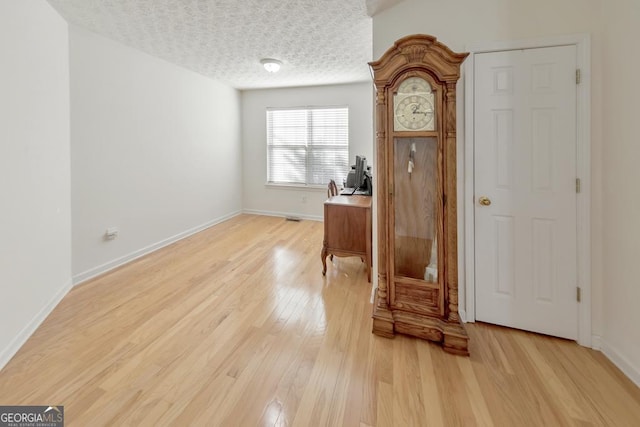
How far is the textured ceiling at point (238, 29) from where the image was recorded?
99.3 inches

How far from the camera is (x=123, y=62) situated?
11.1 feet

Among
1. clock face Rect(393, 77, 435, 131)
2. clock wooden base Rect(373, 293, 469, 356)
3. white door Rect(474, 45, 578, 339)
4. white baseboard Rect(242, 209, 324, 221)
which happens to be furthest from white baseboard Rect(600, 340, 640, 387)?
white baseboard Rect(242, 209, 324, 221)

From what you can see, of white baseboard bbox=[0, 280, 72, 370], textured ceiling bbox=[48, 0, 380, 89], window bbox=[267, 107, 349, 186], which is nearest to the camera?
white baseboard bbox=[0, 280, 72, 370]

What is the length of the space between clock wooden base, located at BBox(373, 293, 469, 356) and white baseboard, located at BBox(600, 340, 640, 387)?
81 centimetres

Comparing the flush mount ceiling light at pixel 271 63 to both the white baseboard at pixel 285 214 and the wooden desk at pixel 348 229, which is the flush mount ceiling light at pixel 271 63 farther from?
the white baseboard at pixel 285 214

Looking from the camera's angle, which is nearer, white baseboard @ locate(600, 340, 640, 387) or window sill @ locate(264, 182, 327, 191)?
white baseboard @ locate(600, 340, 640, 387)

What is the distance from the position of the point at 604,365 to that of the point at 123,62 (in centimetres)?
496

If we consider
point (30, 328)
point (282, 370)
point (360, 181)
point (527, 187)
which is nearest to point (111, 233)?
point (30, 328)

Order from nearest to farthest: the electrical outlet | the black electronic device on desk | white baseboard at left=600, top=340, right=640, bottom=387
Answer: white baseboard at left=600, top=340, right=640, bottom=387 → the electrical outlet → the black electronic device on desk

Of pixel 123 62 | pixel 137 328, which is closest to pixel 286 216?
pixel 123 62

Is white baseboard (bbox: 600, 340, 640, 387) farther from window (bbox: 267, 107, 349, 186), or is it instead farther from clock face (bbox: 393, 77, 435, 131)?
window (bbox: 267, 107, 349, 186)

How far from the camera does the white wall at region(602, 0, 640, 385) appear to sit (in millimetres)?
1610

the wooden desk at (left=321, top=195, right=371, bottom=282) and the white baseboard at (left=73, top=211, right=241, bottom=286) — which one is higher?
the wooden desk at (left=321, top=195, right=371, bottom=282)

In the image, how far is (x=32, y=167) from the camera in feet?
7.18
